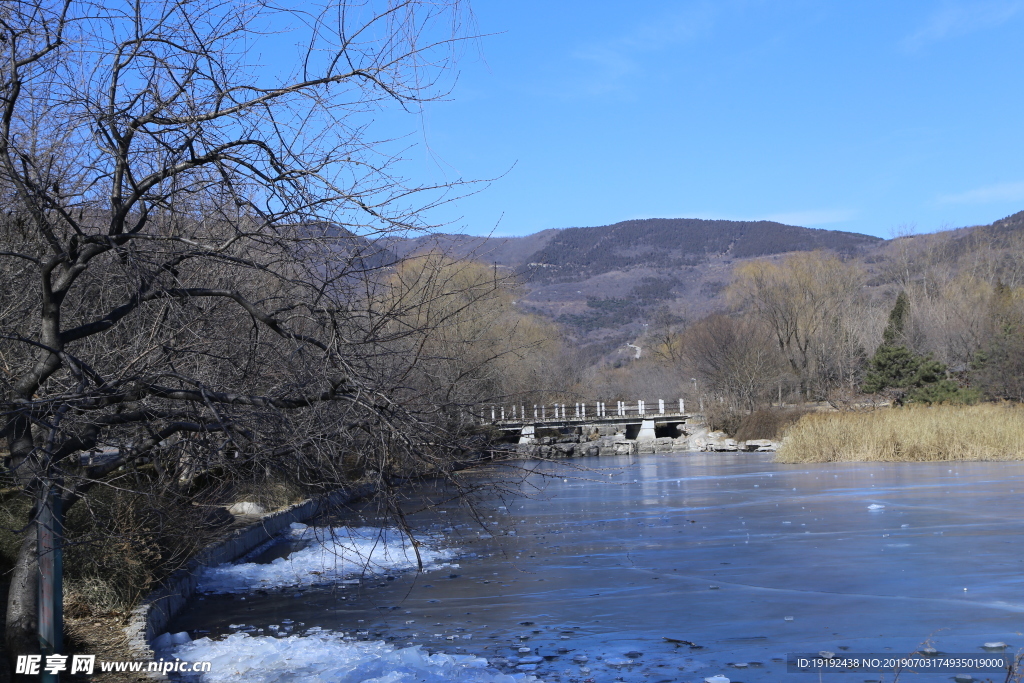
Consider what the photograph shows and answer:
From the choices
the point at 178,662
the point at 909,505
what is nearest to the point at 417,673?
the point at 178,662

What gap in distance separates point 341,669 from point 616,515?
1223 centimetres

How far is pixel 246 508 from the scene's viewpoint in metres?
16.9

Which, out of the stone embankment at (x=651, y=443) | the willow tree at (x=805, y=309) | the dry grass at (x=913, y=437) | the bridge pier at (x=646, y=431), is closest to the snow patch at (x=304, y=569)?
the dry grass at (x=913, y=437)

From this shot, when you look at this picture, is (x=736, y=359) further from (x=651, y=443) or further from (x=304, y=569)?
(x=304, y=569)

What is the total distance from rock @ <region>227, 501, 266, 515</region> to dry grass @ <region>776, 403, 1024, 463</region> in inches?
821

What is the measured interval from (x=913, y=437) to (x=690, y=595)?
21.7m

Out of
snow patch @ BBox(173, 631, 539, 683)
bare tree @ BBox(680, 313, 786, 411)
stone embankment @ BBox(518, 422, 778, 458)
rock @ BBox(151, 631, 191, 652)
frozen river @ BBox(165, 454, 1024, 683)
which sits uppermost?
bare tree @ BBox(680, 313, 786, 411)

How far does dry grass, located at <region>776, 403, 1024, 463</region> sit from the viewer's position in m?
28.4

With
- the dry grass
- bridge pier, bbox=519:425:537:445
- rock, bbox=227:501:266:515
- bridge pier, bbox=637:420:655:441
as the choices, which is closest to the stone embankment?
bridge pier, bbox=637:420:655:441

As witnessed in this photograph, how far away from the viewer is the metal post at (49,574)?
5.04 metres

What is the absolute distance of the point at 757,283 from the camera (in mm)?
66500

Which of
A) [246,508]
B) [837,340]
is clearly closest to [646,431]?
[837,340]

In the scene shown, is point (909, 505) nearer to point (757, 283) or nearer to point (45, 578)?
point (45, 578)

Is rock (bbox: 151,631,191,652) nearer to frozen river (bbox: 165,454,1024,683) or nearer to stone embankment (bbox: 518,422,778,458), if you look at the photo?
frozen river (bbox: 165,454,1024,683)
